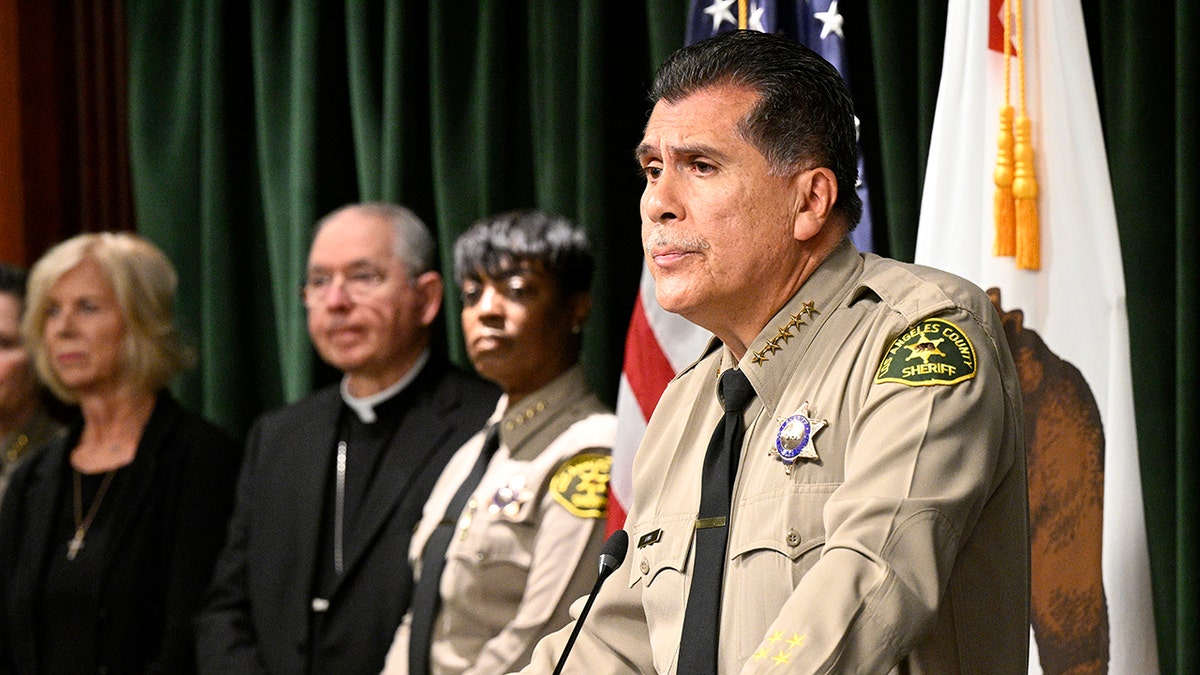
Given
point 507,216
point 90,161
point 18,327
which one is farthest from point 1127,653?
point 90,161

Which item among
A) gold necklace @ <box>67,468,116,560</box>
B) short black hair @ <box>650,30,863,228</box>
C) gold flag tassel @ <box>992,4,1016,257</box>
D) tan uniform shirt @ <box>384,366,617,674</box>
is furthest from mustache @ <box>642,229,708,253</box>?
gold necklace @ <box>67,468,116,560</box>

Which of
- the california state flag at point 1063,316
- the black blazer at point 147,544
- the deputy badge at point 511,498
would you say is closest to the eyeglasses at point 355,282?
the black blazer at point 147,544

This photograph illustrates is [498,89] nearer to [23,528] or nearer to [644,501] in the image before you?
[23,528]

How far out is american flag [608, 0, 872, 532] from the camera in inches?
110

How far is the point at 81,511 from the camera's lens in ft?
12.2

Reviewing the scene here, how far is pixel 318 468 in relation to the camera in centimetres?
341

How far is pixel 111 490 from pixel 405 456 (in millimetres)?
867

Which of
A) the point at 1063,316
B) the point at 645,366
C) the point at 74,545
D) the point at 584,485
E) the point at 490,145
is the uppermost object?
the point at 490,145

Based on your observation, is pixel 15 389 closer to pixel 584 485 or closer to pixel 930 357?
pixel 584 485

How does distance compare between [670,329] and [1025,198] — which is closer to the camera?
[1025,198]

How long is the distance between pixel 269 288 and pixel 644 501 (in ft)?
8.99

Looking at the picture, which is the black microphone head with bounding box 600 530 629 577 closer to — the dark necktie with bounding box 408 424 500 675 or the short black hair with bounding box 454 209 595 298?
the dark necktie with bounding box 408 424 500 675

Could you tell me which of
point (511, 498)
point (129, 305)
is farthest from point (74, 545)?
point (511, 498)

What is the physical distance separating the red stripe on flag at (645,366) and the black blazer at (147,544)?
1231 millimetres
